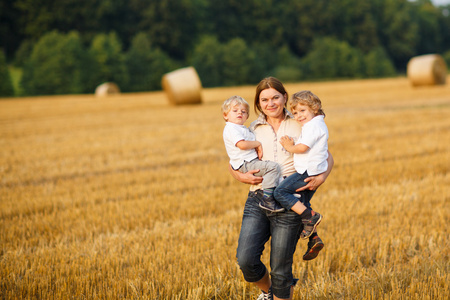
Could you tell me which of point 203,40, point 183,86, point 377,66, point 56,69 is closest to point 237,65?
point 203,40

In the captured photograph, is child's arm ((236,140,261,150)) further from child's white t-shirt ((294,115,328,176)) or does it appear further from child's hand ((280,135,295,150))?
child's white t-shirt ((294,115,328,176))

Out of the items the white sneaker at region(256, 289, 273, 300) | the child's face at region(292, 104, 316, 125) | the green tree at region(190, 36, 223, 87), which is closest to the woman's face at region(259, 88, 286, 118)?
the child's face at region(292, 104, 316, 125)

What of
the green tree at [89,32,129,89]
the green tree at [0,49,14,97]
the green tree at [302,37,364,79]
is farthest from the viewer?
the green tree at [302,37,364,79]

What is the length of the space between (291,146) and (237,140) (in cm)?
33

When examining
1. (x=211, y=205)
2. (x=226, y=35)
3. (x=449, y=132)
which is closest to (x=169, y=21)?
(x=226, y=35)

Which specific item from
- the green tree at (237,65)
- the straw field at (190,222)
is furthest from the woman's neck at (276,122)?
the green tree at (237,65)

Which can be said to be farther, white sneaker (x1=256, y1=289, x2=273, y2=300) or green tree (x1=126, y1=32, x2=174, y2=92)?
green tree (x1=126, y1=32, x2=174, y2=92)

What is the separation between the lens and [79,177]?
295 inches

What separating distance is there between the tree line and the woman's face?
135 ft

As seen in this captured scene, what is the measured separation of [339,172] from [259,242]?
4.42 metres

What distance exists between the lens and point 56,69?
142 ft

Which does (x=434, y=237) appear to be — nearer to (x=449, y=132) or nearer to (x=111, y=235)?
(x=111, y=235)

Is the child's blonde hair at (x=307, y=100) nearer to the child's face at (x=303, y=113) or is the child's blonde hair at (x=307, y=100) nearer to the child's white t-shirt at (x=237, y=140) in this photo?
the child's face at (x=303, y=113)

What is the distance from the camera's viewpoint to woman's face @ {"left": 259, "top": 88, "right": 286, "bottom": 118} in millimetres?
2965
